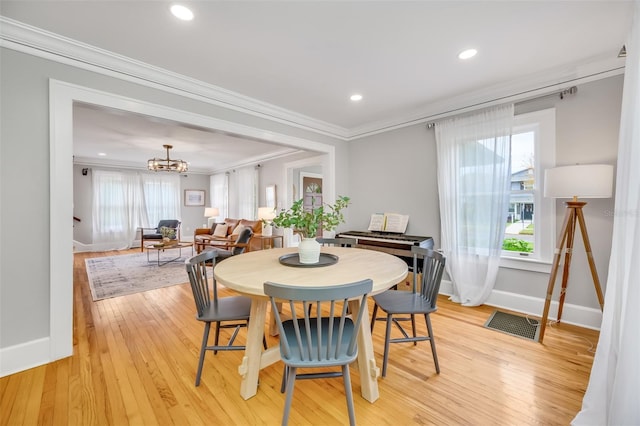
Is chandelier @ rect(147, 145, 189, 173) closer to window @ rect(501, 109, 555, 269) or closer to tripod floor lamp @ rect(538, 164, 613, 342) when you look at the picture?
window @ rect(501, 109, 555, 269)

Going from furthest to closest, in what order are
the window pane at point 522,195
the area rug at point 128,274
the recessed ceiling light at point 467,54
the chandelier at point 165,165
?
the chandelier at point 165,165, the area rug at point 128,274, the window pane at point 522,195, the recessed ceiling light at point 467,54

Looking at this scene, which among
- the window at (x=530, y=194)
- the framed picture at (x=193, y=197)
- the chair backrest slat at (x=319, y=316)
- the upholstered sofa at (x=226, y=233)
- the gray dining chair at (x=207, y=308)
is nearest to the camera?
the chair backrest slat at (x=319, y=316)

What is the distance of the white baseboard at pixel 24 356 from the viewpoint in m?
1.85

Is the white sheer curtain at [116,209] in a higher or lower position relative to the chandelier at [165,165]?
lower

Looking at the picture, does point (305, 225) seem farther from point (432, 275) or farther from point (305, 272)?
point (432, 275)

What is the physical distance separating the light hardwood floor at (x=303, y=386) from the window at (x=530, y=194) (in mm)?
807

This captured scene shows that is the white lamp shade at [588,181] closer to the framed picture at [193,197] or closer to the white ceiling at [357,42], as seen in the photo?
the white ceiling at [357,42]

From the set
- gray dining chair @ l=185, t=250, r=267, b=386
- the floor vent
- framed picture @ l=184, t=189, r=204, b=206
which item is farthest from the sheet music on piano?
framed picture @ l=184, t=189, r=204, b=206

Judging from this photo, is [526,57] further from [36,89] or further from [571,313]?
A: [36,89]

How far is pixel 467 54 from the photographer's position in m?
2.26

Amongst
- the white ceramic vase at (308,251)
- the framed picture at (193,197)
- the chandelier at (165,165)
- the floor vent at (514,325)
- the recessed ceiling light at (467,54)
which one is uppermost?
the recessed ceiling light at (467,54)

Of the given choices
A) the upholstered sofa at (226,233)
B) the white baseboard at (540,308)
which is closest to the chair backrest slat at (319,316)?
the white baseboard at (540,308)

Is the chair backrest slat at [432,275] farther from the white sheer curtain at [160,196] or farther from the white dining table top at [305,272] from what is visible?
the white sheer curtain at [160,196]

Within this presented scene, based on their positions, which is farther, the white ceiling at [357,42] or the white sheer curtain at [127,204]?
the white sheer curtain at [127,204]
